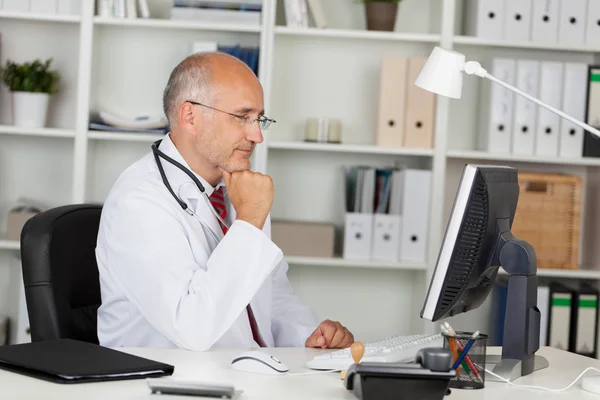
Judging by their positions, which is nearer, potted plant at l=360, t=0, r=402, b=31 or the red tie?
the red tie

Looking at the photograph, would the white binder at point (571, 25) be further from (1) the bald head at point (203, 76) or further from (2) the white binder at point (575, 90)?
(1) the bald head at point (203, 76)

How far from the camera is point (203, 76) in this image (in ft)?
7.20

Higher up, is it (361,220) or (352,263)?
(361,220)

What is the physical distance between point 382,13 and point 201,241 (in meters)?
1.75

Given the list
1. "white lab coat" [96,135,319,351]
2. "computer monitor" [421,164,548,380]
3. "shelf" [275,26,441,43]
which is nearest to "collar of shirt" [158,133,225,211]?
"white lab coat" [96,135,319,351]

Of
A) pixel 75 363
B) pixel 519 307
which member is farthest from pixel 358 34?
pixel 75 363

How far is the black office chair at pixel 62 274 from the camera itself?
78.3 inches

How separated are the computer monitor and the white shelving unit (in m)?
1.80

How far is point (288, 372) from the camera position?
1.66 m

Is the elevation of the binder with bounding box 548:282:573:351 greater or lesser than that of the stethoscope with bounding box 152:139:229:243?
lesser

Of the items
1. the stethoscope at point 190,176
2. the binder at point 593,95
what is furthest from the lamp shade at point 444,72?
the binder at point 593,95

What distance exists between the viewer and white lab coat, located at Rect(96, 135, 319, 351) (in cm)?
184

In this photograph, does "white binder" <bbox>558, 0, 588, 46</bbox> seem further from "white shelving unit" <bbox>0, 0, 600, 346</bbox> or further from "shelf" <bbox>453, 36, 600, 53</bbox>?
"white shelving unit" <bbox>0, 0, 600, 346</bbox>

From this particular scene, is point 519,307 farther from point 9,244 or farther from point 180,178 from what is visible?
point 9,244
